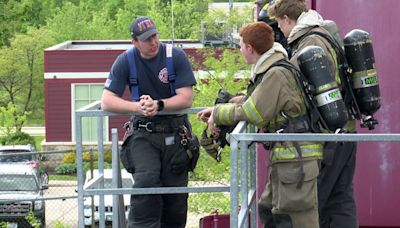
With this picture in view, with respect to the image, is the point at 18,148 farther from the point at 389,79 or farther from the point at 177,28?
the point at 389,79

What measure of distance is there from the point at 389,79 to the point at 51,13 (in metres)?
64.2

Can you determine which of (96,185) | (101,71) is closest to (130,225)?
(96,185)

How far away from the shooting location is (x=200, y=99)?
86.3 feet

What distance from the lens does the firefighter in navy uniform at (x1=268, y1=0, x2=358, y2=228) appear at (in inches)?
227

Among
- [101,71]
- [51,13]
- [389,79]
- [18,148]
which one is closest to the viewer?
[389,79]

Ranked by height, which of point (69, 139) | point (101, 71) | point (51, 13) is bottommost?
point (69, 139)

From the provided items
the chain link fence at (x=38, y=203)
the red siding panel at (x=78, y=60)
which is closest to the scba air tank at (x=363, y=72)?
the chain link fence at (x=38, y=203)

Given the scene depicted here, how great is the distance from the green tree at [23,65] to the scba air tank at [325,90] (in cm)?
5037

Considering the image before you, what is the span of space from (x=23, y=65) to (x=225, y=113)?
170 ft

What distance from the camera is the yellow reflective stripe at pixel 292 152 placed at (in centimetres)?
526

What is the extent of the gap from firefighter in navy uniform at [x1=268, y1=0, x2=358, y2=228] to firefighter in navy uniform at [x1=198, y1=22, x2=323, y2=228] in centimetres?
36

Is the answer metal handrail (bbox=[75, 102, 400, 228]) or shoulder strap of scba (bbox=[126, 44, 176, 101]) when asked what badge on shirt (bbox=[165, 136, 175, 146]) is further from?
shoulder strap of scba (bbox=[126, 44, 176, 101])

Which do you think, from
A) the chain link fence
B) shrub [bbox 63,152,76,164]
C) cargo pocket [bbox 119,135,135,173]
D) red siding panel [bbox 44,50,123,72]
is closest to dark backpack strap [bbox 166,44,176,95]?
cargo pocket [bbox 119,135,135,173]

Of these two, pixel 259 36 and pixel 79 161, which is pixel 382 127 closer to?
pixel 259 36
